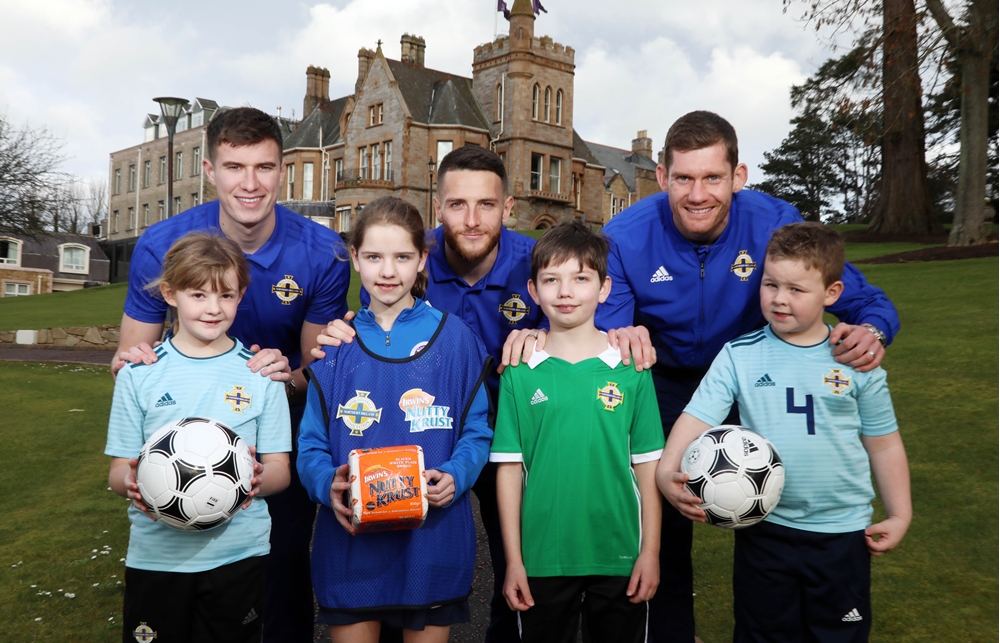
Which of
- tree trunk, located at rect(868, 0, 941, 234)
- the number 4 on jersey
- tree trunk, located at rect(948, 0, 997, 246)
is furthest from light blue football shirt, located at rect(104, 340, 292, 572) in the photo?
tree trunk, located at rect(868, 0, 941, 234)

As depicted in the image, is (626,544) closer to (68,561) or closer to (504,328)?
(504,328)

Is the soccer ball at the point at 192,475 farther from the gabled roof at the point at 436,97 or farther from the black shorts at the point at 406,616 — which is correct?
the gabled roof at the point at 436,97

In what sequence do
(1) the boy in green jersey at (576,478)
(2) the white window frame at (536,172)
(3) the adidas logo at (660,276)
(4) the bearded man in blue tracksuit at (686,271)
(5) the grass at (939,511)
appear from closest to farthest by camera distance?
(1) the boy in green jersey at (576,478)
(4) the bearded man in blue tracksuit at (686,271)
(3) the adidas logo at (660,276)
(5) the grass at (939,511)
(2) the white window frame at (536,172)

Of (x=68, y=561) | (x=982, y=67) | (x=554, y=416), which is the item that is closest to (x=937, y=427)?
(x=554, y=416)

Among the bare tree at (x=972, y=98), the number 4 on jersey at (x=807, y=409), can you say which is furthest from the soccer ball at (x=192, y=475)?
the bare tree at (x=972, y=98)

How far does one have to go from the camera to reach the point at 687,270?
454 centimetres

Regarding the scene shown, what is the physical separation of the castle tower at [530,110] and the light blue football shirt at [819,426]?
4591 cm

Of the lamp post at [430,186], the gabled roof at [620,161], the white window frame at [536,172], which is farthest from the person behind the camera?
the gabled roof at [620,161]

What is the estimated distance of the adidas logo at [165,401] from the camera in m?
3.57

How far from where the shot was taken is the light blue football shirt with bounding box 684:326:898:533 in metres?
3.46

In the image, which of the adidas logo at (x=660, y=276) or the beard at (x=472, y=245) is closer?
the beard at (x=472, y=245)

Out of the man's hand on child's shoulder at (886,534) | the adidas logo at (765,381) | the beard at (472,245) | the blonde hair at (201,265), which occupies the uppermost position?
the beard at (472,245)

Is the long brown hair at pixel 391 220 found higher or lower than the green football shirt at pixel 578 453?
higher

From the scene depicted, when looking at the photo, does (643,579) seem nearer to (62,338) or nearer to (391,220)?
(391,220)
